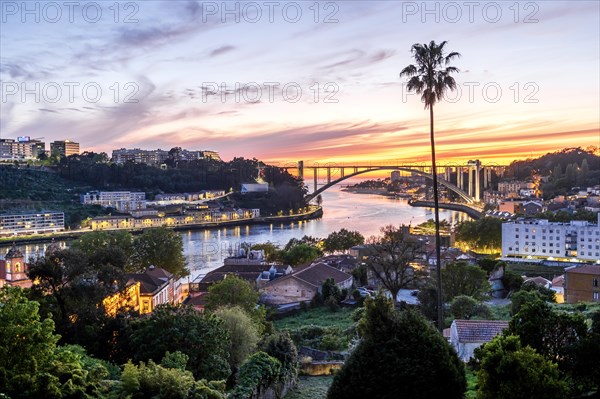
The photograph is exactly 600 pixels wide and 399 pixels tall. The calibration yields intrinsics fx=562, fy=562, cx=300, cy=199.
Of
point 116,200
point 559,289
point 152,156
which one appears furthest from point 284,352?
point 152,156

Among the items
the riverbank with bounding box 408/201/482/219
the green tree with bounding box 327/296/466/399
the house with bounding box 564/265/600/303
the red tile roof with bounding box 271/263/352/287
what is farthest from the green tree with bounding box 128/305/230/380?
the riverbank with bounding box 408/201/482/219

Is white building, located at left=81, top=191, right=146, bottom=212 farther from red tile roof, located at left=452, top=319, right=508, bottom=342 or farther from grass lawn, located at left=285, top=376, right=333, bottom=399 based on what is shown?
red tile roof, located at left=452, top=319, right=508, bottom=342

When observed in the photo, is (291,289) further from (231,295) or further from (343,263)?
(343,263)

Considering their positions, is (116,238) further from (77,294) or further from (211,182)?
(211,182)

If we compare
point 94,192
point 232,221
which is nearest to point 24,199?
point 94,192

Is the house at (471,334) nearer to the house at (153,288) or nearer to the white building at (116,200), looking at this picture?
the house at (153,288)

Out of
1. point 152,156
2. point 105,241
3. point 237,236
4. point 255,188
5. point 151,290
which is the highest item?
point 152,156

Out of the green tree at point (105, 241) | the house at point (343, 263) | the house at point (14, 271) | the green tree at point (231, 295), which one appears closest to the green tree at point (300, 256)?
the house at point (343, 263)
